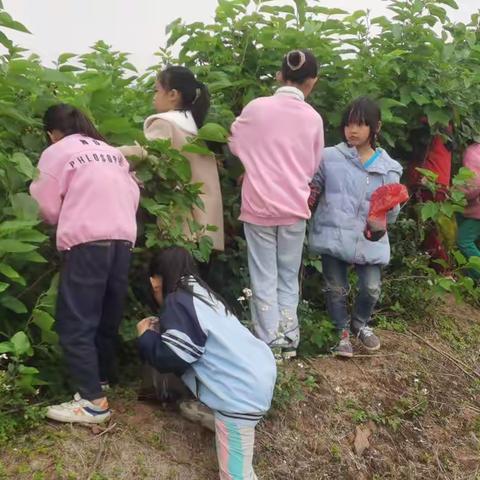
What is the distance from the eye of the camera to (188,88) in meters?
3.72

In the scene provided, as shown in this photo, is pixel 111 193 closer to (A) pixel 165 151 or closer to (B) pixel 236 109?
(A) pixel 165 151

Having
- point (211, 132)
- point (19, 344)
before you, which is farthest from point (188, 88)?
point (19, 344)

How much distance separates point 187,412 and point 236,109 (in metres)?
2.12

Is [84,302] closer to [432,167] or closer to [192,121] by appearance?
[192,121]

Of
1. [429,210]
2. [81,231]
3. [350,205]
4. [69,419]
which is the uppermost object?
[81,231]

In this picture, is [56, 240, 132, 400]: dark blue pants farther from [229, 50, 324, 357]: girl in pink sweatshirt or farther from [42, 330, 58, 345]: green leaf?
[229, 50, 324, 357]: girl in pink sweatshirt

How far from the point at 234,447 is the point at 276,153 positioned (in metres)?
1.59

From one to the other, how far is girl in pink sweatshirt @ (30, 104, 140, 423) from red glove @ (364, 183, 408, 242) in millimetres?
1484

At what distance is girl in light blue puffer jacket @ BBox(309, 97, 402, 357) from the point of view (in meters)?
3.98

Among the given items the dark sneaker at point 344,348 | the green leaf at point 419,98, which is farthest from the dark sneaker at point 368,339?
the green leaf at point 419,98

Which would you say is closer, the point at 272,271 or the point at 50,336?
the point at 50,336

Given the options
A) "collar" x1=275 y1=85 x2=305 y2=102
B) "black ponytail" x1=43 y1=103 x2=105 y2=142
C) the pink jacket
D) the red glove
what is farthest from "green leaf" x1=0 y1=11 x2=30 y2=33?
the pink jacket

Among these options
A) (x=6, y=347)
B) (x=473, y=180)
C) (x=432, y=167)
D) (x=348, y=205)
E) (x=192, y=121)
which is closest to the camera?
(x=6, y=347)

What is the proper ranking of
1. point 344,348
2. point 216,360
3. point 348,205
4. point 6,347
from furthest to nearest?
point 344,348 → point 348,205 → point 216,360 → point 6,347
